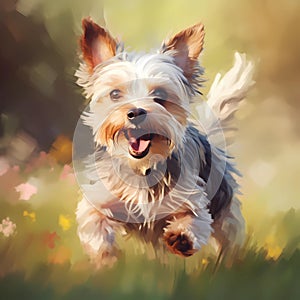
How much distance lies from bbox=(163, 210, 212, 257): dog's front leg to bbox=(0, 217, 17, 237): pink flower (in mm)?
387

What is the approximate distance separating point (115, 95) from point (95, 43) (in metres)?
0.15

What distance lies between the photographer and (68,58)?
128 cm

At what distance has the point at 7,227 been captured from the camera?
126cm

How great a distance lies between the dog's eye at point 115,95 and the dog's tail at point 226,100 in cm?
20

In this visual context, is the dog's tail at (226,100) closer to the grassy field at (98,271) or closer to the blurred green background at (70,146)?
the blurred green background at (70,146)

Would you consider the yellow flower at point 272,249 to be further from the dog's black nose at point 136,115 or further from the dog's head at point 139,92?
the dog's black nose at point 136,115

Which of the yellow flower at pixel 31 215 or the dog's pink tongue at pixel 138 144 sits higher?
the dog's pink tongue at pixel 138 144

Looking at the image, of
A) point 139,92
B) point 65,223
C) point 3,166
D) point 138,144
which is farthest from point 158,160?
point 3,166

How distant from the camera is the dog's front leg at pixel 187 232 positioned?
1.22 meters

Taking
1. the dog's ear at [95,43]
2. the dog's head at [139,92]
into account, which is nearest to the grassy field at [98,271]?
the dog's head at [139,92]

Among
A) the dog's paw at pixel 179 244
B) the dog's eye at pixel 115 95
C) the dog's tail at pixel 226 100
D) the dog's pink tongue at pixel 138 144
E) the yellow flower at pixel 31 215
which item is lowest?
the yellow flower at pixel 31 215

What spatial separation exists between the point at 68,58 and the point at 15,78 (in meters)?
0.15

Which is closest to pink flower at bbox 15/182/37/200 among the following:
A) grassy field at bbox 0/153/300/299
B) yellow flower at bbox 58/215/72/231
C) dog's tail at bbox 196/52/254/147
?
grassy field at bbox 0/153/300/299

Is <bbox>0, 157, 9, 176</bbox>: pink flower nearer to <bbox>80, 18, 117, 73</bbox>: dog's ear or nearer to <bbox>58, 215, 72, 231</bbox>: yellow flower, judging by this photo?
<bbox>58, 215, 72, 231</bbox>: yellow flower
